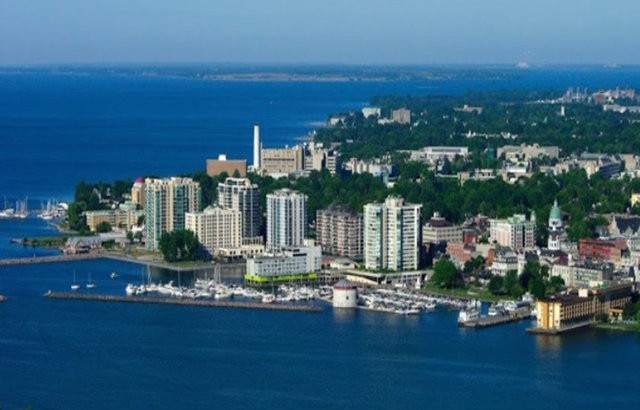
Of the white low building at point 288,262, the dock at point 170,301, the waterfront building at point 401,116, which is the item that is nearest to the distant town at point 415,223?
the white low building at point 288,262

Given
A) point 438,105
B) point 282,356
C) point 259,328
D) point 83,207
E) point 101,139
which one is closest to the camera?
point 282,356

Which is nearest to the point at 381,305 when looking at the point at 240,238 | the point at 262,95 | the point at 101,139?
the point at 240,238

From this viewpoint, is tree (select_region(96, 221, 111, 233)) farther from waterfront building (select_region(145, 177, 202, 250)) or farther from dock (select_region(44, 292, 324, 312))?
dock (select_region(44, 292, 324, 312))

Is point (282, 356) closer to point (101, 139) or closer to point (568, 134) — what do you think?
point (568, 134)

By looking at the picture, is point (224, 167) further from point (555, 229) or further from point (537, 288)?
point (537, 288)

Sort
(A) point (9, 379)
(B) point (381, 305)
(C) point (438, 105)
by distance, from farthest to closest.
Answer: (C) point (438, 105) < (B) point (381, 305) < (A) point (9, 379)

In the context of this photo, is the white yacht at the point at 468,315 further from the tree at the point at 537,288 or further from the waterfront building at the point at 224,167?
the waterfront building at the point at 224,167

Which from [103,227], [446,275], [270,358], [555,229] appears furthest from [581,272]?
[103,227]
